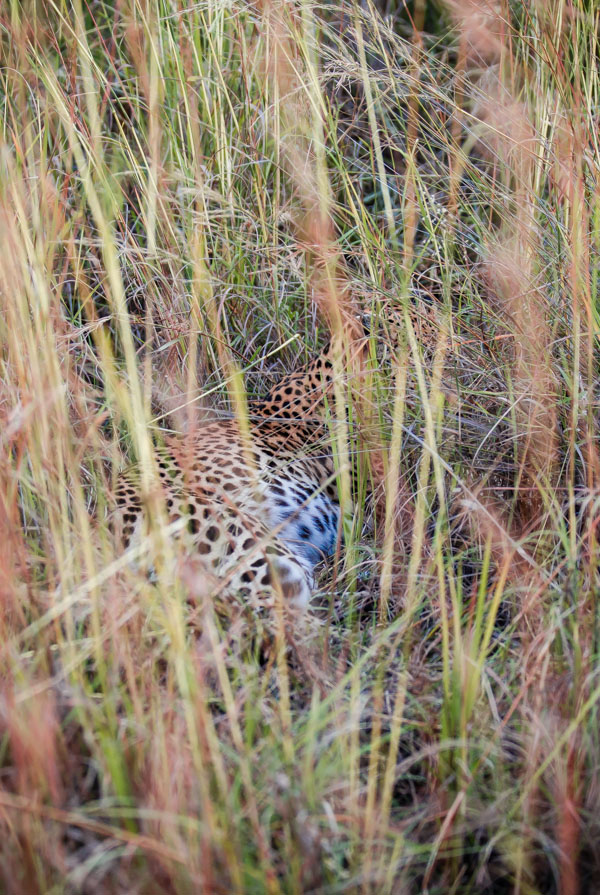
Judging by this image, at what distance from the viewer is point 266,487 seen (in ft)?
9.08

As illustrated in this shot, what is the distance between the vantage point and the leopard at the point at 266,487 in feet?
7.76

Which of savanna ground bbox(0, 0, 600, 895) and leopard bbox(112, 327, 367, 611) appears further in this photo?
leopard bbox(112, 327, 367, 611)

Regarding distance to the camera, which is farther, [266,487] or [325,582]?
[266,487]

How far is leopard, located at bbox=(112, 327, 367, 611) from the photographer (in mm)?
2365

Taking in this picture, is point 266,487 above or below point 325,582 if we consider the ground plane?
above

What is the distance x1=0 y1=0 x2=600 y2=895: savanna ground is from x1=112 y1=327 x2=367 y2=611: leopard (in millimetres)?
109

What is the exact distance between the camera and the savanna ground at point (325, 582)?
1315mm

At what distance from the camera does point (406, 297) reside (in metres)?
2.05

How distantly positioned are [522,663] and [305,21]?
150 cm

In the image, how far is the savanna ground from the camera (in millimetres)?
1315

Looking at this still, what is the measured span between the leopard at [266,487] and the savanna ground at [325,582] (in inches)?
4.3

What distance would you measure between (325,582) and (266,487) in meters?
0.38

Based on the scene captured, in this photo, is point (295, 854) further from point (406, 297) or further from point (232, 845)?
point (406, 297)

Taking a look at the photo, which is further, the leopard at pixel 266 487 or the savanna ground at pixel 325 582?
the leopard at pixel 266 487
